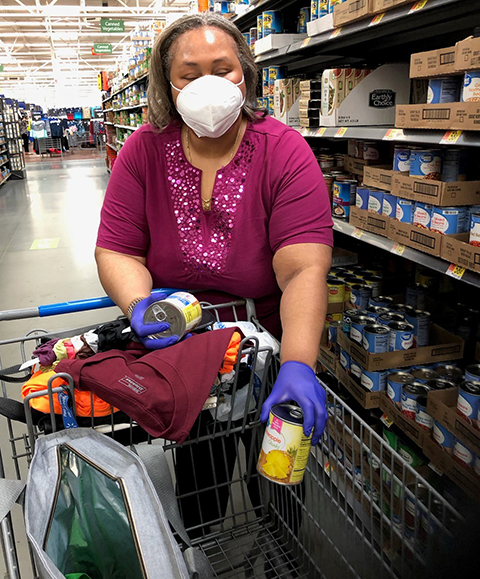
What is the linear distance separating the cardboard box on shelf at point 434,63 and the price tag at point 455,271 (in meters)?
0.66

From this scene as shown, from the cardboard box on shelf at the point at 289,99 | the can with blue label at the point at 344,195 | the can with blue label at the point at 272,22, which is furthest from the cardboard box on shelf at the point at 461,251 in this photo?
the can with blue label at the point at 272,22

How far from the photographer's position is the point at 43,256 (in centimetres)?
629

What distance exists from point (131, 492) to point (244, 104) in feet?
4.00

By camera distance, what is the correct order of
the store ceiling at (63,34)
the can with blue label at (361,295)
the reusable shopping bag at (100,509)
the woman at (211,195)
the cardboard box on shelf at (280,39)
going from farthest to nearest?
the store ceiling at (63,34) → the cardboard box on shelf at (280,39) → the can with blue label at (361,295) → the woman at (211,195) → the reusable shopping bag at (100,509)

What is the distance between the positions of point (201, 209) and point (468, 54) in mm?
986

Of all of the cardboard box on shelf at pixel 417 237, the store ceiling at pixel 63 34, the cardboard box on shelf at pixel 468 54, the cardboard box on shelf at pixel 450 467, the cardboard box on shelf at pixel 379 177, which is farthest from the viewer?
the store ceiling at pixel 63 34

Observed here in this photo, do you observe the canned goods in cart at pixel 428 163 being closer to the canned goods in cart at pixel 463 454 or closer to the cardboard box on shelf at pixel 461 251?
the cardboard box on shelf at pixel 461 251

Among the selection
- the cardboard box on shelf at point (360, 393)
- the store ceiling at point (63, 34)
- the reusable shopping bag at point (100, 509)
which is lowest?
the cardboard box on shelf at point (360, 393)

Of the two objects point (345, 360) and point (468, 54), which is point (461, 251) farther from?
point (345, 360)

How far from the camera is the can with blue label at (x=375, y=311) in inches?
93.8

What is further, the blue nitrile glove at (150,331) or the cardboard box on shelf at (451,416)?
the cardboard box on shelf at (451,416)

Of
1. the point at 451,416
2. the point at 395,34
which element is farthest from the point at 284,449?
the point at 395,34

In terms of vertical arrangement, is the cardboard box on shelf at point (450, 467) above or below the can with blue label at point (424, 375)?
below

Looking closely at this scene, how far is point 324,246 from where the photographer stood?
4.66 ft
